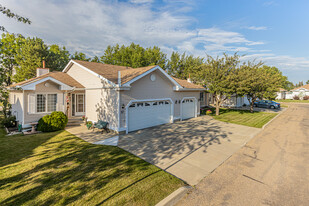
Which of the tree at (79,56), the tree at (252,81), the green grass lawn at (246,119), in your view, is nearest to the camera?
the green grass lawn at (246,119)

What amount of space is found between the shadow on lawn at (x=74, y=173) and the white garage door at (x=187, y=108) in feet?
35.2

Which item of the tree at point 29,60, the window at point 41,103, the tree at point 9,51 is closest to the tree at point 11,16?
the window at point 41,103

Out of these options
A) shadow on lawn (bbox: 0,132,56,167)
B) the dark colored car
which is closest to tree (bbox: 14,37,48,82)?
shadow on lawn (bbox: 0,132,56,167)

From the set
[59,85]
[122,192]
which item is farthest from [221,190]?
[59,85]

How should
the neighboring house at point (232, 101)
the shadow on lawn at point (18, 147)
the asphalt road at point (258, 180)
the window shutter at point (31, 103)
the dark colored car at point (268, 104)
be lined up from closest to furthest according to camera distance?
the asphalt road at point (258, 180) → the shadow on lawn at point (18, 147) → the window shutter at point (31, 103) → the dark colored car at point (268, 104) → the neighboring house at point (232, 101)

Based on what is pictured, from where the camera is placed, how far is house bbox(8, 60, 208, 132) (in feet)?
37.5

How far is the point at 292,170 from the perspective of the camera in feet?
22.1

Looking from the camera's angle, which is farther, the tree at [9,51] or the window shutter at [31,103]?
the tree at [9,51]

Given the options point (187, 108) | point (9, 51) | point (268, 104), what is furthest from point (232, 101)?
point (9, 51)

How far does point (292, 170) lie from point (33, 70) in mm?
33180

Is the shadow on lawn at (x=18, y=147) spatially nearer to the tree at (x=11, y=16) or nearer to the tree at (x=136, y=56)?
the tree at (x=11, y=16)

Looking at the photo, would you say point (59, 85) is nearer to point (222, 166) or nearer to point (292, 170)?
point (222, 166)

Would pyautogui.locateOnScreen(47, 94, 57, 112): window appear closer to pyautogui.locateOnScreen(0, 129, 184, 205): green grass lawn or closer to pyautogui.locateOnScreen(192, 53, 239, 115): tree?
pyautogui.locateOnScreen(0, 129, 184, 205): green grass lawn

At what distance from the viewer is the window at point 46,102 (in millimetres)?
12523
